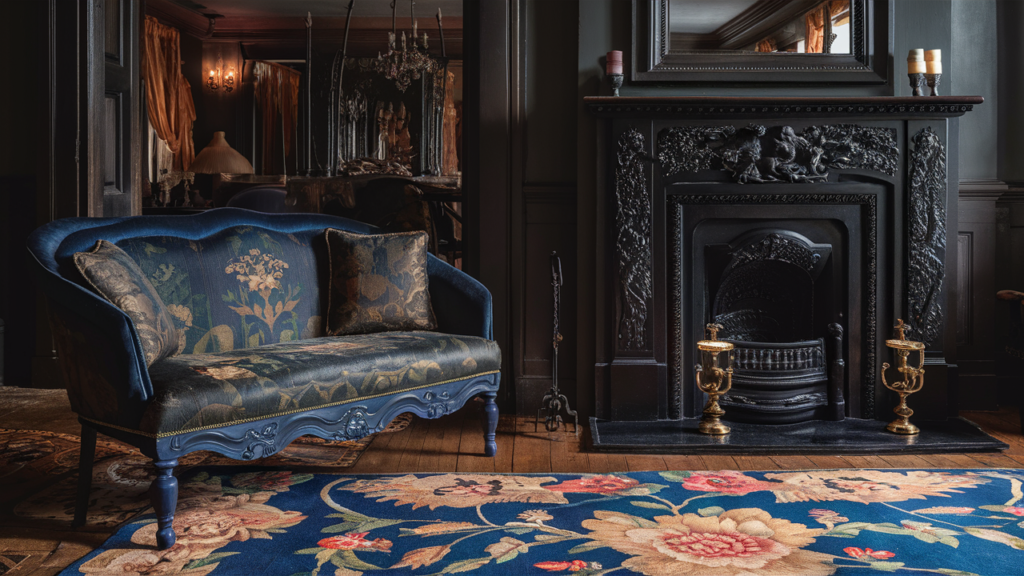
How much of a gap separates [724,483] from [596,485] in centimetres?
42

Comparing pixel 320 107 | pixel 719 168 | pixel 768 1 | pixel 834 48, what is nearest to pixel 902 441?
pixel 719 168

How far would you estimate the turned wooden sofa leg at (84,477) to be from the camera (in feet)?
6.81

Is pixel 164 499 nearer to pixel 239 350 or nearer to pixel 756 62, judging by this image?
pixel 239 350

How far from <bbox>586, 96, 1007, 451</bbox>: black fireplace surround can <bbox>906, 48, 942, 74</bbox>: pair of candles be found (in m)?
0.17

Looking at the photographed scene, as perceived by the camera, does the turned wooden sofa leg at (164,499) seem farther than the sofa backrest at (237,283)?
No

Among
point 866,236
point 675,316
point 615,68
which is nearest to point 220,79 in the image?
point 615,68

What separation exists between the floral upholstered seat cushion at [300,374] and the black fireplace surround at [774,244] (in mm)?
771

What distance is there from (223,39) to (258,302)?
6.99 meters

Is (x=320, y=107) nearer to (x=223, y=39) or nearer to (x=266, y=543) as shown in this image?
(x=223, y=39)

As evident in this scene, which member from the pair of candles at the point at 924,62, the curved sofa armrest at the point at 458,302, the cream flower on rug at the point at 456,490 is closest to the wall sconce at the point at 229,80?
the curved sofa armrest at the point at 458,302

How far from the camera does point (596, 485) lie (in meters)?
2.40

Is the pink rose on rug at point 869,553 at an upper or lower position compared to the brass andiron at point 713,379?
lower

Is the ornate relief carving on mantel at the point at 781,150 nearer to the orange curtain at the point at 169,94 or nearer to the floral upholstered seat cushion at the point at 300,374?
the floral upholstered seat cushion at the point at 300,374

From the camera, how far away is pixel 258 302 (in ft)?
8.64
